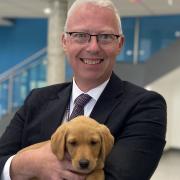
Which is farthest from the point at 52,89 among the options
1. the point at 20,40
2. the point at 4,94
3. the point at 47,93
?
the point at 20,40

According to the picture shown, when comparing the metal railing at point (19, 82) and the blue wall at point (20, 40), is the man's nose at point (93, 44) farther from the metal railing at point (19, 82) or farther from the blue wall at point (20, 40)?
the blue wall at point (20, 40)

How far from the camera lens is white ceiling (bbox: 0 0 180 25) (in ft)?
27.0

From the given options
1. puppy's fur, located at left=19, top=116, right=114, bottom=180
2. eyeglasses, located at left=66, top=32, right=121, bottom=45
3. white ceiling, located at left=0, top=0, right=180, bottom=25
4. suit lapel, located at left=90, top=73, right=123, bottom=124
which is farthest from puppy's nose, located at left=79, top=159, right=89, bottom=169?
white ceiling, located at left=0, top=0, right=180, bottom=25

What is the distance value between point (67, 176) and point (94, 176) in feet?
0.33

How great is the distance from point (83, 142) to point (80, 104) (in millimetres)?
349

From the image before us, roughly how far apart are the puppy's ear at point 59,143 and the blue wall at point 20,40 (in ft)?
33.8

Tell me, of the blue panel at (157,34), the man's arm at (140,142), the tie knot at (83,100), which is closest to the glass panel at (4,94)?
the blue panel at (157,34)

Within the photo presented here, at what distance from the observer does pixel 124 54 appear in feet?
32.7

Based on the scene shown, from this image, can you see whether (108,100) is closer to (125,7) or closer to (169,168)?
(169,168)

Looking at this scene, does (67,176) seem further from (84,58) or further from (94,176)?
(84,58)

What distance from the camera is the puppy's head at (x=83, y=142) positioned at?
145 cm

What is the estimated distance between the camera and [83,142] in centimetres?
146

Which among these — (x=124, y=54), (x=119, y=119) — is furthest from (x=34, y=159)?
(x=124, y=54)

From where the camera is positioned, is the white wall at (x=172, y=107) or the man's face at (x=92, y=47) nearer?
the man's face at (x=92, y=47)
